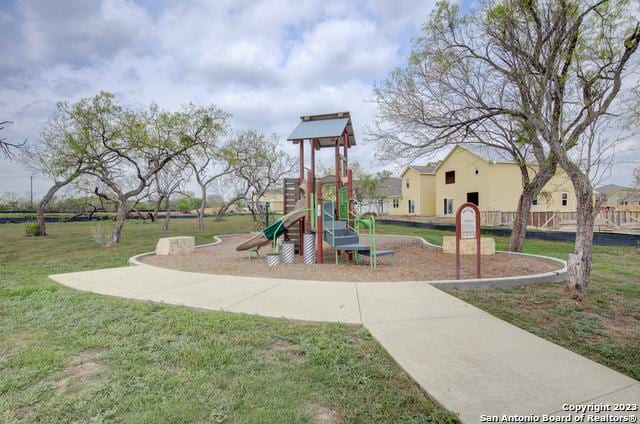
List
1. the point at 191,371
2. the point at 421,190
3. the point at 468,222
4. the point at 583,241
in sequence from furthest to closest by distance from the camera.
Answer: the point at 421,190 → the point at 468,222 → the point at 583,241 → the point at 191,371

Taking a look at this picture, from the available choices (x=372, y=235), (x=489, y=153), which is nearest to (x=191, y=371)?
(x=372, y=235)

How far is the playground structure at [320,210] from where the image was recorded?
786cm

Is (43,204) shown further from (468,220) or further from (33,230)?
(468,220)

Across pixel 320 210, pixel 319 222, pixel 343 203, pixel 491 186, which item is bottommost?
pixel 319 222

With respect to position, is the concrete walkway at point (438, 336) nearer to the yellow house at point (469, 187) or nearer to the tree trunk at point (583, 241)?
the tree trunk at point (583, 241)

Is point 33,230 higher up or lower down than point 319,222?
lower down

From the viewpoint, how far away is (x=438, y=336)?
3.23m

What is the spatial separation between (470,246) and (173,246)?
8823mm

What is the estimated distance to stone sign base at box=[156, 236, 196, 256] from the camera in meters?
9.54

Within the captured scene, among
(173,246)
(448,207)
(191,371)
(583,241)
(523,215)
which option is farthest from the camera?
(448,207)

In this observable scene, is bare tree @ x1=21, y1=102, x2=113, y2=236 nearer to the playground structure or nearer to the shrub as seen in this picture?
the shrub

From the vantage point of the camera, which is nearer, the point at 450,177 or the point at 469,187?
the point at 469,187

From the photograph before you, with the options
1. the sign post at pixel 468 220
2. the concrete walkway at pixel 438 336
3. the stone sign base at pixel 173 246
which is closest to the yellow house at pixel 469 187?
the sign post at pixel 468 220

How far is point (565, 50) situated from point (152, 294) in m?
8.11
